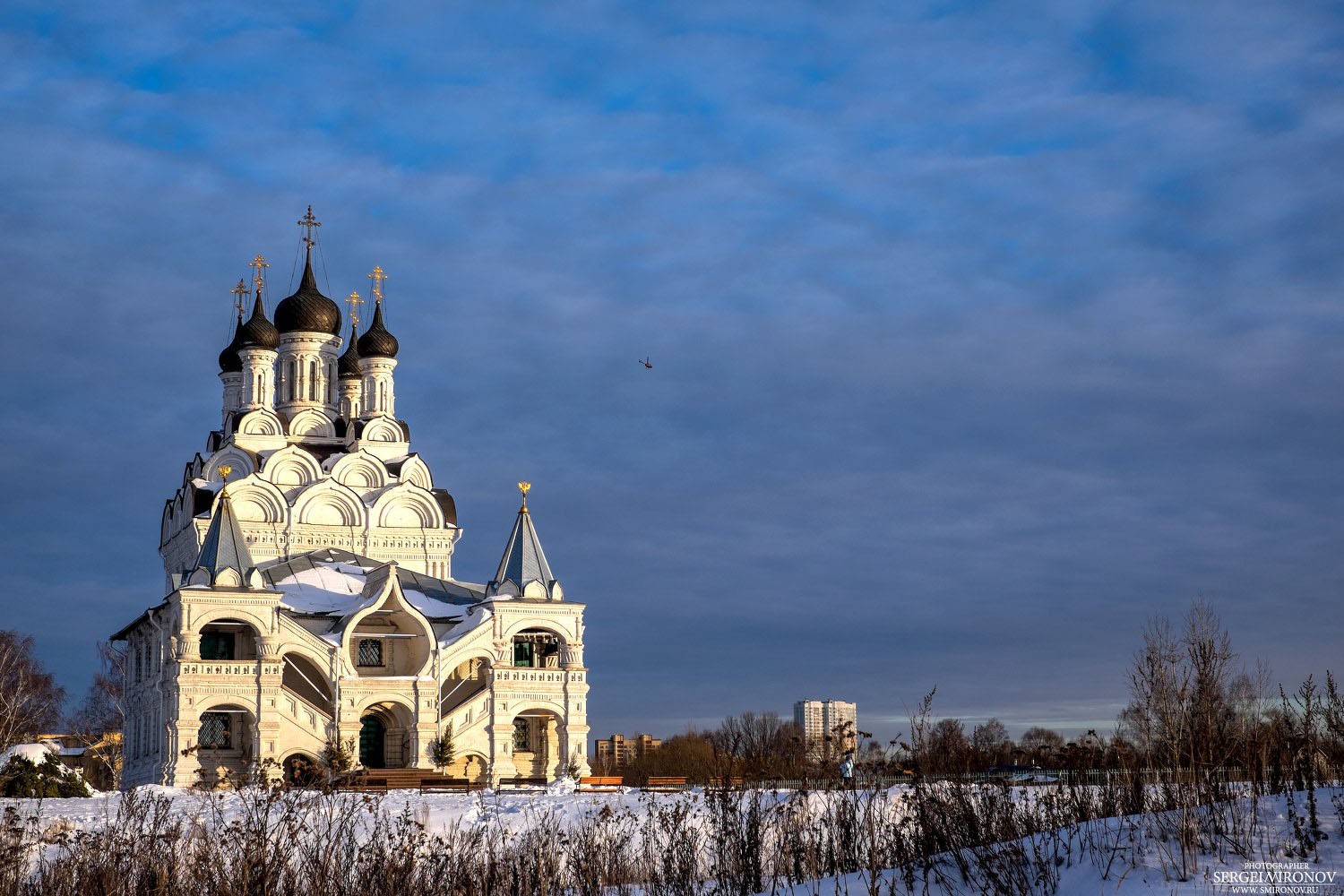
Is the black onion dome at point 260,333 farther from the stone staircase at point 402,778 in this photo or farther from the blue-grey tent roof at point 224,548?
the stone staircase at point 402,778

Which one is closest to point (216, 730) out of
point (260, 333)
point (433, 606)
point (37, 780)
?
point (433, 606)

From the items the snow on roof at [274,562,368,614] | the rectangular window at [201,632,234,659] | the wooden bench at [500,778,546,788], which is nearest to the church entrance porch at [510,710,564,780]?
the wooden bench at [500,778,546,788]

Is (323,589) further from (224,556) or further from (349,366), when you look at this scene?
(349,366)

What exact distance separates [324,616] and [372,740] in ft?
10.8

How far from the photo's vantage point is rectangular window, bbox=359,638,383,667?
36781 millimetres

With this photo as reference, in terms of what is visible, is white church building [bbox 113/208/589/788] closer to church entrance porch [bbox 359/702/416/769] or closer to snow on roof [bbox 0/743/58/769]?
church entrance porch [bbox 359/702/416/769]

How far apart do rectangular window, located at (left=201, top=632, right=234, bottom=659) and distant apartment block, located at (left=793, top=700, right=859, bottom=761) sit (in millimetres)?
13640

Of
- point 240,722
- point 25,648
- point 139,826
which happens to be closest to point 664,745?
point 25,648

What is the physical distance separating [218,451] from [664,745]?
95.4 feet

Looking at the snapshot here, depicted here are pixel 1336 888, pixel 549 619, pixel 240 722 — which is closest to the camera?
pixel 1336 888

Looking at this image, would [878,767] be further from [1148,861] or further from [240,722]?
[240,722]

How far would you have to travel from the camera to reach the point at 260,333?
143 ft

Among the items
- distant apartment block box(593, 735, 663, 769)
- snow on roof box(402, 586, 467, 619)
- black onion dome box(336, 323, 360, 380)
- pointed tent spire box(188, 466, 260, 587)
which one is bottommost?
distant apartment block box(593, 735, 663, 769)

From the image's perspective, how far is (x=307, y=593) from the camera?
36.3 meters
